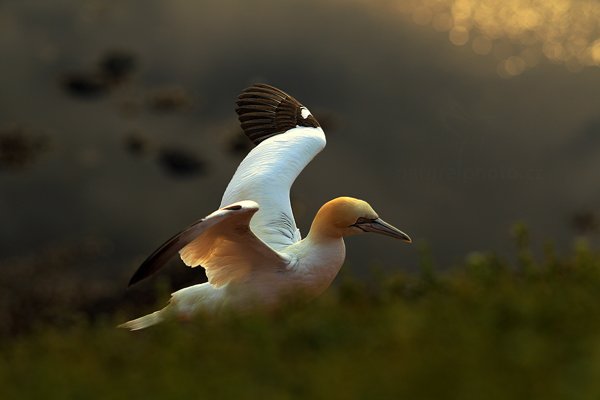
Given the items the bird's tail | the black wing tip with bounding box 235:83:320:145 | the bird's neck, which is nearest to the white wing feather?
the black wing tip with bounding box 235:83:320:145

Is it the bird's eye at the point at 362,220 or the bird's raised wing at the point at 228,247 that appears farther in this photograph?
the bird's eye at the point at 362,220

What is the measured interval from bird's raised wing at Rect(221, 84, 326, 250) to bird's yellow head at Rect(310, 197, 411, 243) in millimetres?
1191

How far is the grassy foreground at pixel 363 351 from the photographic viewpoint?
20.0ft

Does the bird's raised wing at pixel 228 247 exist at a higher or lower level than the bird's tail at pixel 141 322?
higher

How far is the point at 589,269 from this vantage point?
29.3 feet

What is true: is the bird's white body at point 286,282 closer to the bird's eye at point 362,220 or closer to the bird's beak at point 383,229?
the bird's eye at point 362,220

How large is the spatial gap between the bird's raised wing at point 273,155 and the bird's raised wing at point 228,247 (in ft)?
4.24

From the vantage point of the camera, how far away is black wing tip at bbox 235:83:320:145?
715 inches

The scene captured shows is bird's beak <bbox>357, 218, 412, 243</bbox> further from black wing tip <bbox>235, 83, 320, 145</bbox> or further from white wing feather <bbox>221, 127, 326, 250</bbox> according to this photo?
black wing tip <bbox>235, 83, 320, 145</bbox>

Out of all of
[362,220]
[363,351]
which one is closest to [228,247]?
[362,220]

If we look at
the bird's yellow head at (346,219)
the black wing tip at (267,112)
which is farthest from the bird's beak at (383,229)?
the black wing tip at (267,112)

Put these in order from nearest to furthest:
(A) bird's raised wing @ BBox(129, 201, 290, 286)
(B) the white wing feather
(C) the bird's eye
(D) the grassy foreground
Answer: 1. (D) the grassy foreground
2. (A) bird's raised wing @ BBox(129, 201, 290, 286)
3. (C) the bird's eye
4. (B) the white wing feather

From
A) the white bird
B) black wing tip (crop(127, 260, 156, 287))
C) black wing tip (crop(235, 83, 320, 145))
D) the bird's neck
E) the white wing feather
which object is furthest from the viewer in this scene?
black wing tip (crop(235, 83, 320, 145))

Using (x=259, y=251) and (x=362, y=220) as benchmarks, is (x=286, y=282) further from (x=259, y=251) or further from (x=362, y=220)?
(x=362, y=220)
